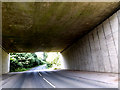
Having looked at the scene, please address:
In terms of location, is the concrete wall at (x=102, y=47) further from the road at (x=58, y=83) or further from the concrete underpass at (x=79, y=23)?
the road at (x=58, y=83)

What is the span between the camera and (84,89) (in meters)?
7.01

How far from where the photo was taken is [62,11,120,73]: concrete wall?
12.7m

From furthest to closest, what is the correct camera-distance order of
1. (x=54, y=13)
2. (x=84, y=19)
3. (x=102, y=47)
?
(x=102, y=47), (x=84, y=19), (x=54, y=13)

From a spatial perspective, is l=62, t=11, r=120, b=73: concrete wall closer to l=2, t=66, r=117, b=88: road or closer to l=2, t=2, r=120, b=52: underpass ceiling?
l=2, t=2, r=120, b=52: underpass ceiling

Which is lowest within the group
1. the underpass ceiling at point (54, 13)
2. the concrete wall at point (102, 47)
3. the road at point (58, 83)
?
the road at point (58, 83)

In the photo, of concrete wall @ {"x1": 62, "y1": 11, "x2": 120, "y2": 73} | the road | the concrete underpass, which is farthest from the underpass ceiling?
the road

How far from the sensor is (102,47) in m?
15.2

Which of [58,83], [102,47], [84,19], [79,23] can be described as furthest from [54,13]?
[102,47]

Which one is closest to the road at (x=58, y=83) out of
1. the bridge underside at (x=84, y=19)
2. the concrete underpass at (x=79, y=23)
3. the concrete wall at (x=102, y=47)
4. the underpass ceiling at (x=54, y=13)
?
the concrete underpass at (x=79, y=23)

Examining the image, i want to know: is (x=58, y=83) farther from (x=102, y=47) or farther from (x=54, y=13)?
(x=102, y=47)

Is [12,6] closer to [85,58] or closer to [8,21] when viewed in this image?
[8,21]

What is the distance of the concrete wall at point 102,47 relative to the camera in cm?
1267

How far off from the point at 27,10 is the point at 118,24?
32.2 ft

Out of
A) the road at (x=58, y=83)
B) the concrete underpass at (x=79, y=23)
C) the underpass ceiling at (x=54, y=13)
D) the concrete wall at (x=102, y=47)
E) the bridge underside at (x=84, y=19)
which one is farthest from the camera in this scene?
the concrete wall at (x=102, y=47)
